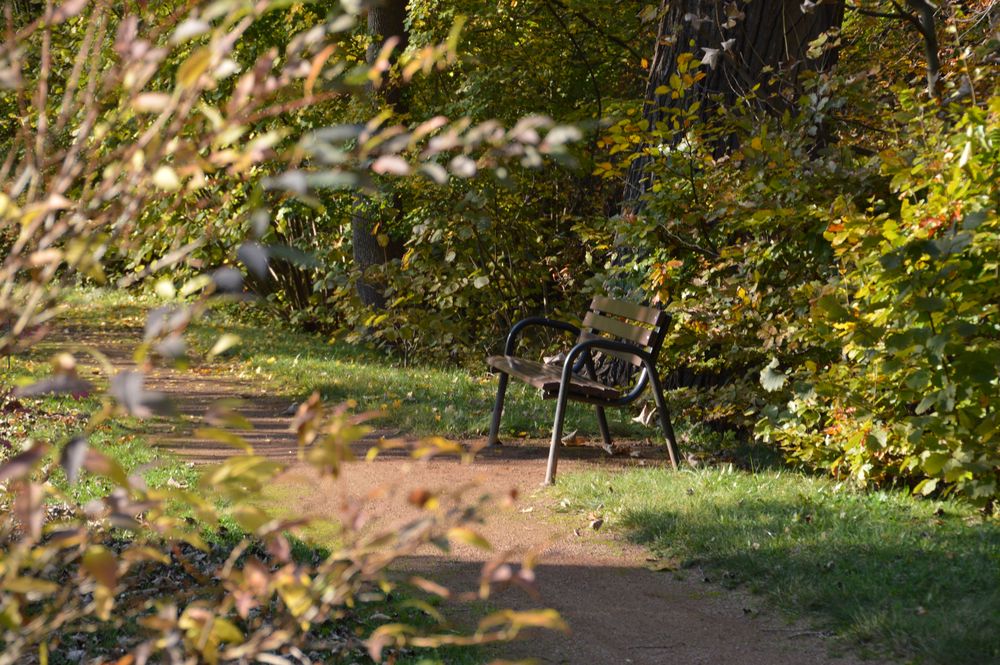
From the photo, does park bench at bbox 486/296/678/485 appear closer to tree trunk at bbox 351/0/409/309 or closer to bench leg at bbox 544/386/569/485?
bench leg at bbox 544/386/569/485

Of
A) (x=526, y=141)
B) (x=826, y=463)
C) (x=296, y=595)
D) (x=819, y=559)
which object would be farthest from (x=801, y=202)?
(x=296, y=595)

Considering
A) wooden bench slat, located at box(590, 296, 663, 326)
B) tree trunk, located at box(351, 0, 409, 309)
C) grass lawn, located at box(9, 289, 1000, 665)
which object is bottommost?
grass lawn, located at box(9, 289, 1000, 665)

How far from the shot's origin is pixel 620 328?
7.30 meters

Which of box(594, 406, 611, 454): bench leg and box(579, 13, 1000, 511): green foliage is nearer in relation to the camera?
box(579, 13, 1000, 511): green foliage

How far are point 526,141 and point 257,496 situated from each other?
79 centimetres

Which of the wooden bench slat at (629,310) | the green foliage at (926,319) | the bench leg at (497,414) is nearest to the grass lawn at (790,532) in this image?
the green foliage at (926,319)

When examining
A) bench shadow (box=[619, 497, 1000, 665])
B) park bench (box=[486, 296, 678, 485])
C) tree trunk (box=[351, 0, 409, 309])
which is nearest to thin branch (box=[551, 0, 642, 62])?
tree trunk (box=[351, 0, 409, 309])

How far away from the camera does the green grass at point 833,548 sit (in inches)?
160

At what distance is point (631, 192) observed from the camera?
9.30m

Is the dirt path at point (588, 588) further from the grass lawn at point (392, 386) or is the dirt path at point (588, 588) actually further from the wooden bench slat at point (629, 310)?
the wooden bench slat at point (629, 310)

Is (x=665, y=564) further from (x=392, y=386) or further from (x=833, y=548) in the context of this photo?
(x=392, y=386)

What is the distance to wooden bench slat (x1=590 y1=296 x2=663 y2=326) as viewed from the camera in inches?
271

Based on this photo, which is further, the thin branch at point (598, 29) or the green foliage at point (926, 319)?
the thin branch at point (598, 29)

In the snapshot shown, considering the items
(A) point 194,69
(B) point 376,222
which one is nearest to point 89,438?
(B) point 376,222
